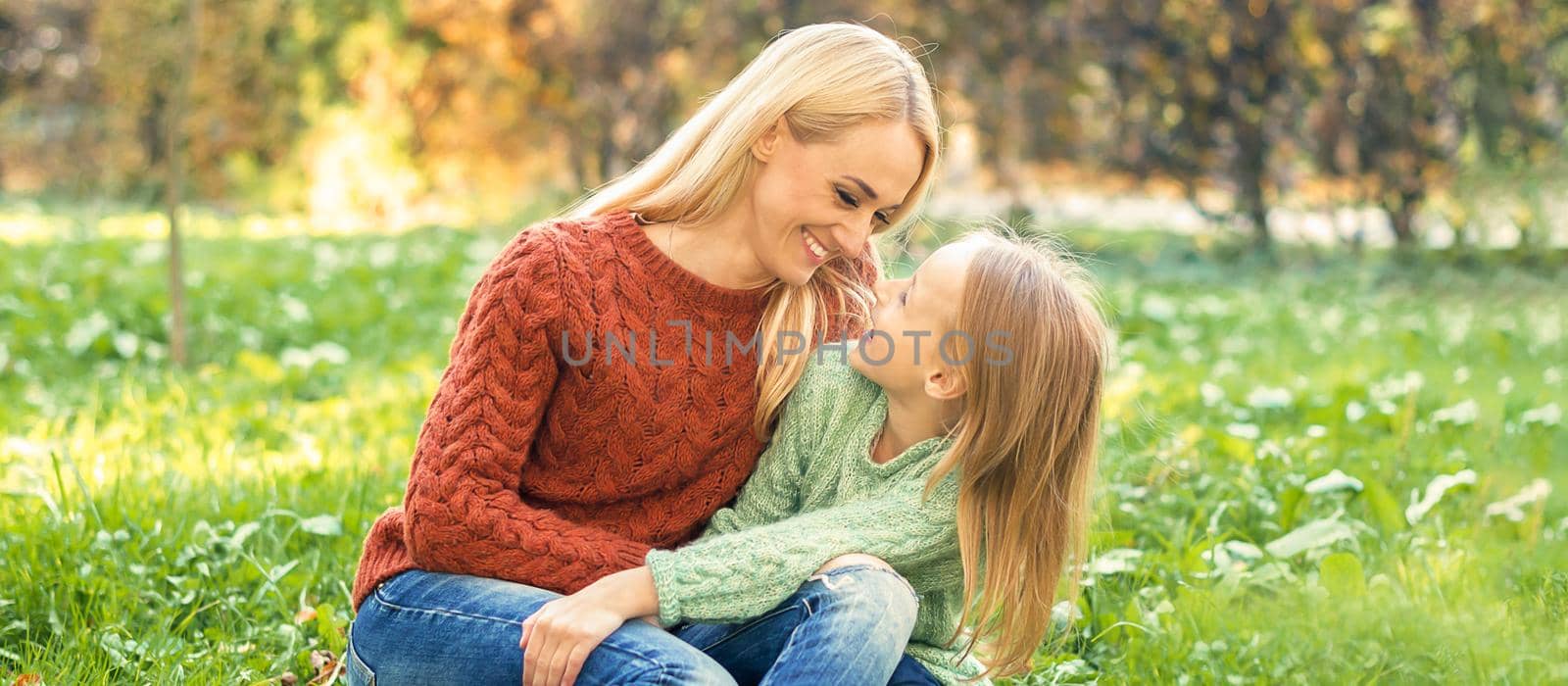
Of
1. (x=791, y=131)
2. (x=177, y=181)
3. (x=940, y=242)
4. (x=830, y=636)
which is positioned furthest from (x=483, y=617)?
(x=177, y=181)

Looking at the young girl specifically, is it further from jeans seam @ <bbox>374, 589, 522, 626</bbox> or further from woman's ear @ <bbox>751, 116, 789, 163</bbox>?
woman's ear @ <bbox>751, 116, 789, 163</bbox>

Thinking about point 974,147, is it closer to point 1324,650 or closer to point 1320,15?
point 1320,15

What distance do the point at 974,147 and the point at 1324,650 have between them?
32.4 ft

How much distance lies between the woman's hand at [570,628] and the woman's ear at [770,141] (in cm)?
74

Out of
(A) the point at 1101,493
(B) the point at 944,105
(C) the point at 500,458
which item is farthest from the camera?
(B) the point at 944,105

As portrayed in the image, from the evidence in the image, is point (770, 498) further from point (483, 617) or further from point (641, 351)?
point (483, 617)

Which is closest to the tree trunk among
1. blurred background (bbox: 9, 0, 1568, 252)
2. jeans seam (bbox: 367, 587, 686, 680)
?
jeans seam (bbox: 367, 587, 686, 680)

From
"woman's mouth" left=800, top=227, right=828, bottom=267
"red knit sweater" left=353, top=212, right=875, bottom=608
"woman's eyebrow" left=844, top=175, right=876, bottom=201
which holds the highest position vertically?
"woman's eyebrow" left=844, top=175, right=876, bottom=201

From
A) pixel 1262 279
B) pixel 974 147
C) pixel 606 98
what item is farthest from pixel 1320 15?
pixel 606 98

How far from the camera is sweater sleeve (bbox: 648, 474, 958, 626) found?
193cm

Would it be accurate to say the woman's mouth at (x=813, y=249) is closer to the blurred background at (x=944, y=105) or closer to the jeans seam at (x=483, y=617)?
the jeans seam at (x=483, y=617)

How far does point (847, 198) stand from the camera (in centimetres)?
218

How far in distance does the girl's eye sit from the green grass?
2.40 ft

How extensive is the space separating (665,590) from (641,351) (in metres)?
0.42
